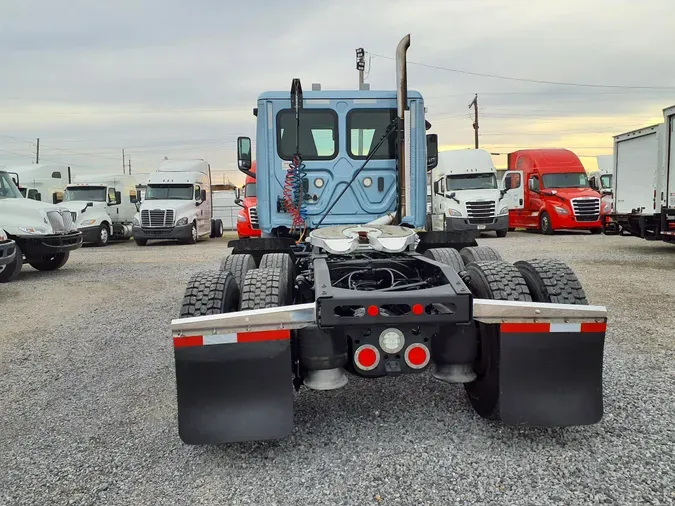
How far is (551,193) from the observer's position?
1969 cm

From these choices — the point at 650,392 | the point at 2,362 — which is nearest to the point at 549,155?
the point at 650,392

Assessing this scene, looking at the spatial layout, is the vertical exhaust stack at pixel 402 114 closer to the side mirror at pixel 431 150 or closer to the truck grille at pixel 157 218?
the side mirror at pixel 431 150

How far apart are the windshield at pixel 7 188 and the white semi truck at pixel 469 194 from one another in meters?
12.0

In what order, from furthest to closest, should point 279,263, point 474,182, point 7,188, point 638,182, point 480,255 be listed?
point 474,182 → point 638,182 → point 7,188 → point 480,255 → point 279,263

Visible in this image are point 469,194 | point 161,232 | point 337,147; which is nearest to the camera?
point 337,147

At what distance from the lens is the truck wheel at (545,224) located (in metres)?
19.9

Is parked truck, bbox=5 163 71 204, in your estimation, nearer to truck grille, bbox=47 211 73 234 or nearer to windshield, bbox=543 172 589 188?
truck grille, bbox=47 211 73 234

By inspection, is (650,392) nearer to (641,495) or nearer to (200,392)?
(641,495)

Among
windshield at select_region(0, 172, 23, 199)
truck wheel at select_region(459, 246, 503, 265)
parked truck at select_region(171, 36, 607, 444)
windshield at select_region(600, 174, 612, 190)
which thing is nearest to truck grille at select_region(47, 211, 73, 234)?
windshield at select_region(0, 172, 23, 199)

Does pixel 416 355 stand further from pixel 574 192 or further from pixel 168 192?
pixel 168 192

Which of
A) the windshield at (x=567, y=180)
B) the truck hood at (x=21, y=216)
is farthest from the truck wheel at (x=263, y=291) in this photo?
the windshield at (x=567, y=180)

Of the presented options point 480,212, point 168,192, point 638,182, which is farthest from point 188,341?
point 168,192

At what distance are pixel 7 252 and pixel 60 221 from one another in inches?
90.7

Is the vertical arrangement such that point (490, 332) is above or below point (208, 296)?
below
